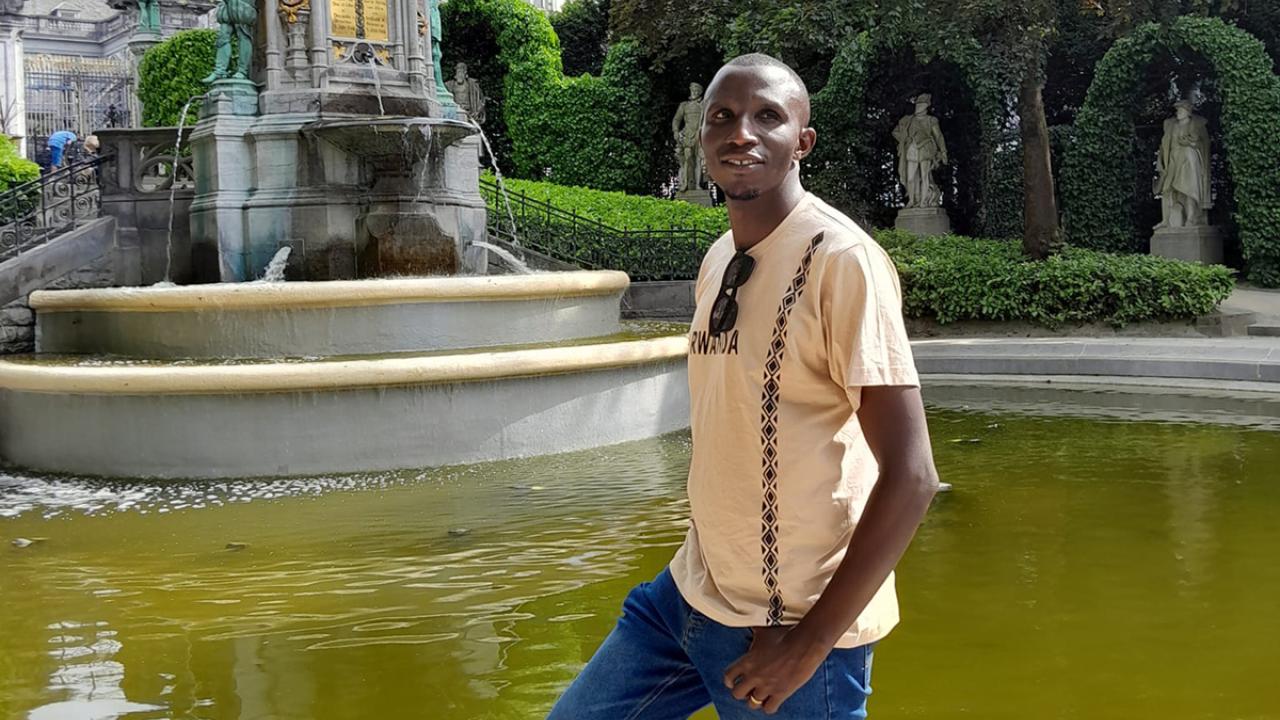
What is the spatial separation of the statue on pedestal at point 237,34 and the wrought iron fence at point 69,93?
4931 cm

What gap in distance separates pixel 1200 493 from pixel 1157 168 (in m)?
19.6

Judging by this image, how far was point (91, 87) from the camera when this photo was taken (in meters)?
61.1

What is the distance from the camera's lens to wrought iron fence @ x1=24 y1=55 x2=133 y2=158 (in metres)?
58.1

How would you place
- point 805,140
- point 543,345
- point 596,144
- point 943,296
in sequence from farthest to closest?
point 596,144
point 943,296
point 543,345
point 805,140

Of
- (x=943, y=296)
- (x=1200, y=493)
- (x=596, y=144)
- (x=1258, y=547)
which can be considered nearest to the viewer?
(x=1258, y=547)

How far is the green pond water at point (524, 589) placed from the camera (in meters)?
3.98

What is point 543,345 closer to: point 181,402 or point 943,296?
point 181,402

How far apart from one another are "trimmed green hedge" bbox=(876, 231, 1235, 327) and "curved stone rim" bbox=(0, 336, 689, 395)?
10589 mm

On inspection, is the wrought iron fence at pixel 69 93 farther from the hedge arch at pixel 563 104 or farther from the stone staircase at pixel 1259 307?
the stone staircase at pixel 1259 307

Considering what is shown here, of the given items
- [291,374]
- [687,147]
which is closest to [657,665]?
[291,374]

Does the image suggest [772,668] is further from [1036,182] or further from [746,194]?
[1036,182]

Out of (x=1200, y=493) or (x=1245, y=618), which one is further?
(x=1200, y=493)

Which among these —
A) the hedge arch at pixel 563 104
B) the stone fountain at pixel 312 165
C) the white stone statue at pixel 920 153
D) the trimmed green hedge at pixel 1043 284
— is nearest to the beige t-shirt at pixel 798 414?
the stone fountain at pixel 312 165

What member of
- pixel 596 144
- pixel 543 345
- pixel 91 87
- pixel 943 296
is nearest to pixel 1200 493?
pixel 543 345
